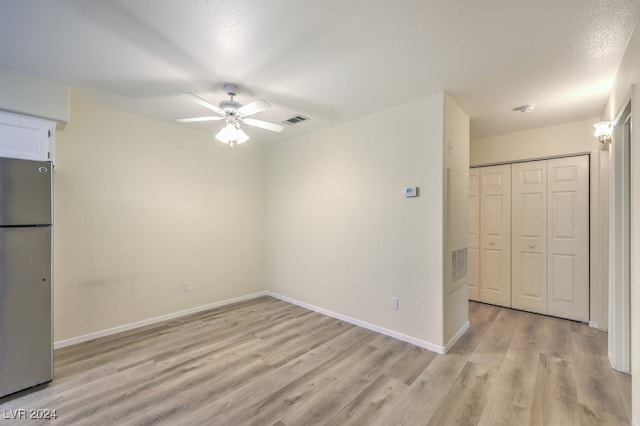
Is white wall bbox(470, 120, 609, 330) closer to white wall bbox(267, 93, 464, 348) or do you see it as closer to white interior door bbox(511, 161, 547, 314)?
white interior door bbox(511, 161, 547, 314)

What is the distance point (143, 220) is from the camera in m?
3.52

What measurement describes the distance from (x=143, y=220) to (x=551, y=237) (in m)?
5.43

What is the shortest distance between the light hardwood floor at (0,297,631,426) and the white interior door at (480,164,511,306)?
2.87ft

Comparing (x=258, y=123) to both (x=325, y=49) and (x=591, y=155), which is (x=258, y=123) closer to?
(x=325, y=49)

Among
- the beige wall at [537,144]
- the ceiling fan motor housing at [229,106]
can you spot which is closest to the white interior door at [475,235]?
the beige wall at [537,144]

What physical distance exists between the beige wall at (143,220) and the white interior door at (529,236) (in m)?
4.07

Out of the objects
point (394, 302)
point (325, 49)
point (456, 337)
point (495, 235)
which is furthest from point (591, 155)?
point (325, 49)

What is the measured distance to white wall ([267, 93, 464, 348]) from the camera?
2.90 m

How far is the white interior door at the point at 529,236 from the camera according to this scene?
3859 millimetres

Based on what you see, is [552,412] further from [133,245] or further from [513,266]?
[133,245]

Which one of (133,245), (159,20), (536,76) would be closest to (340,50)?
(159,20)

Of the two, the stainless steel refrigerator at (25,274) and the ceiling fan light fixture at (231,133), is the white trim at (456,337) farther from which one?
the stainless steel refrigerator at (25,274)

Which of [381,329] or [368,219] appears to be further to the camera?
[368,219]

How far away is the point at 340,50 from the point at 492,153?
332cm
